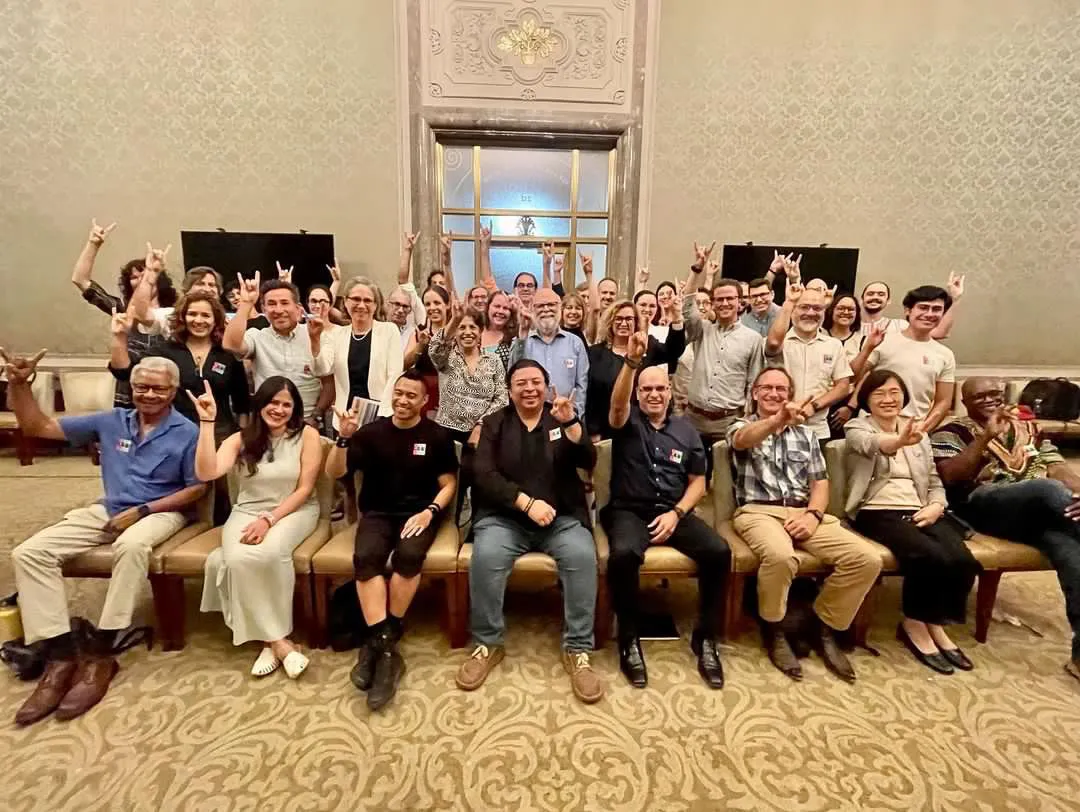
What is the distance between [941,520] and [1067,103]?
6.59 meters

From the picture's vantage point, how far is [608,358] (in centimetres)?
325

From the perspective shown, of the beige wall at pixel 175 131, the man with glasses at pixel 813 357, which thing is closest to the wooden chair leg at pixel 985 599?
the man with glasses at pixel 813 357

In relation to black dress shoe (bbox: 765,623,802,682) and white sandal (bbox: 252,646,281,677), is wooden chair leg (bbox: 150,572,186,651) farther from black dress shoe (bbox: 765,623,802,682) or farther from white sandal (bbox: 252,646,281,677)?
black dress shoe (bbox: 765,623,802,682)

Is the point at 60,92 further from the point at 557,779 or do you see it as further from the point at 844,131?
the point at 844,131

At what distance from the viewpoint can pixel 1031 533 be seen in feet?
8.78

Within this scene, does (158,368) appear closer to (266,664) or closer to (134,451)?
(134,451)

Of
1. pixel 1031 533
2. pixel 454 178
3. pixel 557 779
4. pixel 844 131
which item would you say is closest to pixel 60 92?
pixel 454 178

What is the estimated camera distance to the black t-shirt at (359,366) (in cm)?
318

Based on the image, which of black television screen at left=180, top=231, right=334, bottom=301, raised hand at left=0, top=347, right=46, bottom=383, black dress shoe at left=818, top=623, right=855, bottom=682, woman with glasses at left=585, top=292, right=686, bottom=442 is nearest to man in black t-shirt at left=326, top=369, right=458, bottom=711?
woman with glasses at left=585, top=292, right=686, bottom=442

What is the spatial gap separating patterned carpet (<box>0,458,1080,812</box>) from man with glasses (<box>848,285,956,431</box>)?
1300 mm

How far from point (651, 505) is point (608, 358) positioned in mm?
934

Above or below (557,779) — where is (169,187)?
above

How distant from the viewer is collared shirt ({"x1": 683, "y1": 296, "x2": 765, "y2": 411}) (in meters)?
3.32

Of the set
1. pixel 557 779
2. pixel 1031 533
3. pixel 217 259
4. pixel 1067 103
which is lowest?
pixel 557 779
